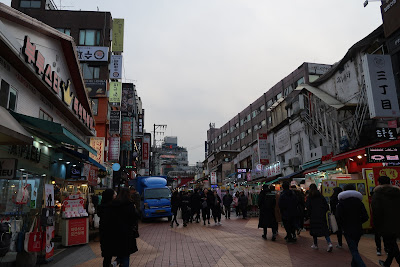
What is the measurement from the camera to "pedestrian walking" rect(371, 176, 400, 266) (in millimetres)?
5504

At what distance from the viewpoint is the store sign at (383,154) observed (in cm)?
1252

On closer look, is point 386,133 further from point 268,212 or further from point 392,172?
point 268,212

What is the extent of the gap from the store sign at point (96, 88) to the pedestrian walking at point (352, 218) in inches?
1057

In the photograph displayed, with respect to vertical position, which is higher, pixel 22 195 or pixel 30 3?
pixel 30 3

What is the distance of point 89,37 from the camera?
3294 cm

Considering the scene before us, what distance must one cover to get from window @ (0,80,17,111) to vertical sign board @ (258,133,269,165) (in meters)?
24.6

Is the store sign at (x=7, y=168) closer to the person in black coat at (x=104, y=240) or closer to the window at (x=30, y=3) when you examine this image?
the person in black coat at (x=104, y=240)

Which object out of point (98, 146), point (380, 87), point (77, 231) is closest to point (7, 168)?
point (77, 231)

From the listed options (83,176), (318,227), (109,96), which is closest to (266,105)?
(109,96)

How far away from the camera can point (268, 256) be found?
7672 mm

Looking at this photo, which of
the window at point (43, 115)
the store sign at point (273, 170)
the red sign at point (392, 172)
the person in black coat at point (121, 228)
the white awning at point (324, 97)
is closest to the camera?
the person in black coat at point (121, 228)

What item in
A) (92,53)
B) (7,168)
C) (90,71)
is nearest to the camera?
(7,168)

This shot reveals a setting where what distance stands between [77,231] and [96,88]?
21.6 metres

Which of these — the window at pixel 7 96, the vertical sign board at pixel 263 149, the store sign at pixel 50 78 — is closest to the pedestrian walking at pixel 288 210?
the window at pixel 7 96
